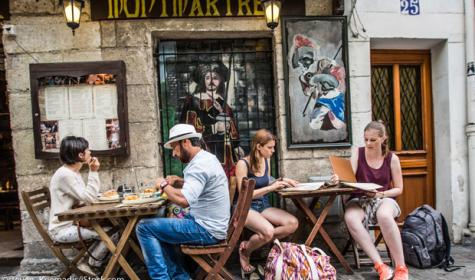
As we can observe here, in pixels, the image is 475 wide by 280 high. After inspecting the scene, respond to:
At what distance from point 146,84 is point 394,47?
3559 millimetres

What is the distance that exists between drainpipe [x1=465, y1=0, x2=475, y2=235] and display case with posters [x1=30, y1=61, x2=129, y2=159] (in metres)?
4.65

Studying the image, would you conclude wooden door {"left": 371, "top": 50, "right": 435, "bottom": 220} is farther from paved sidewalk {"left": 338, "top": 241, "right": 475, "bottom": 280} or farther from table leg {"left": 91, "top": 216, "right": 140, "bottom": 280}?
table leg {"left": 91, "top": 216, "right": 140, "bottom": 280}

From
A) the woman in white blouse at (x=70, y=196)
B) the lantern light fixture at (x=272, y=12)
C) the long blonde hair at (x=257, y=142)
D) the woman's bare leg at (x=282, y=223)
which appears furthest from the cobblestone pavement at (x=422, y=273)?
the lantern light fixture at (x=272, y=12)

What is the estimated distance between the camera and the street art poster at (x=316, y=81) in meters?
4.73

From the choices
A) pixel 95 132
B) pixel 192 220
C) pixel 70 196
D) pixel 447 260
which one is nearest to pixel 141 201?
pixel 192 220

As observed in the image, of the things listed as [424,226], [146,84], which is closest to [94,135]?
Result: [146,84]

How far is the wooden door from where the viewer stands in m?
5.28

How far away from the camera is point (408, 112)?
5379 mm

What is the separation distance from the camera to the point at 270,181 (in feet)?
13.6

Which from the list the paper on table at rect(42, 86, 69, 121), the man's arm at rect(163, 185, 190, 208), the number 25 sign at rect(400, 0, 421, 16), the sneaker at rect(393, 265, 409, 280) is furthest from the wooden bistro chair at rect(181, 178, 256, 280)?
the number 25 sign at rect(400, 0, 421, 16)

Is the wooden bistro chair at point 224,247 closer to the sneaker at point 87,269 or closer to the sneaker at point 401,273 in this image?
the sneaker at point 87,269

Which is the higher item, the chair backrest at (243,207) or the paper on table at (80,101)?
the paper on table at (80,101)

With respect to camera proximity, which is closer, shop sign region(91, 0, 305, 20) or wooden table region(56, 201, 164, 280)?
wooden table region(56, 201, 164, 280)

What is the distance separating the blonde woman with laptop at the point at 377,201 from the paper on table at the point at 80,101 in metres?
3.31
